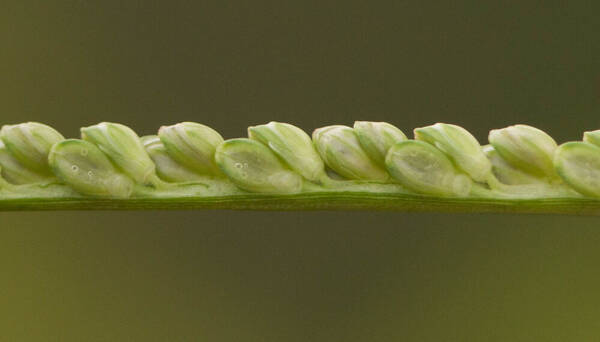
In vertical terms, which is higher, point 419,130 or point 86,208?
point 419,130

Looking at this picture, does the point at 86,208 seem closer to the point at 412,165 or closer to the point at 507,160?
the point at 412,165

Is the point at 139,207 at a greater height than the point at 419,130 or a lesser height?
lesser

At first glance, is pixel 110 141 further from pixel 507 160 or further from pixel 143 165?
pixel 507 160

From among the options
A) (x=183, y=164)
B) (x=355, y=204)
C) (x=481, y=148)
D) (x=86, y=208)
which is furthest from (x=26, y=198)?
(x=481, y=148)

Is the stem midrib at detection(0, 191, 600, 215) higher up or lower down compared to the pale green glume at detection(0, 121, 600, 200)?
lower down

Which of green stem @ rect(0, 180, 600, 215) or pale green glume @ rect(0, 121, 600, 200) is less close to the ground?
pale green glume @ rect(0, 121, 600, 200)

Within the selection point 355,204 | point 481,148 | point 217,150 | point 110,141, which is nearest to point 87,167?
point 110,141

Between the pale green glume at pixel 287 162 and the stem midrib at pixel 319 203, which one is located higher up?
the pale green glume at pixel 287 162

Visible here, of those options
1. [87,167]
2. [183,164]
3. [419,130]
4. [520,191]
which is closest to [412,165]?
[419,130]

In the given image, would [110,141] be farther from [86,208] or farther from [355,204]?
[355,204]
